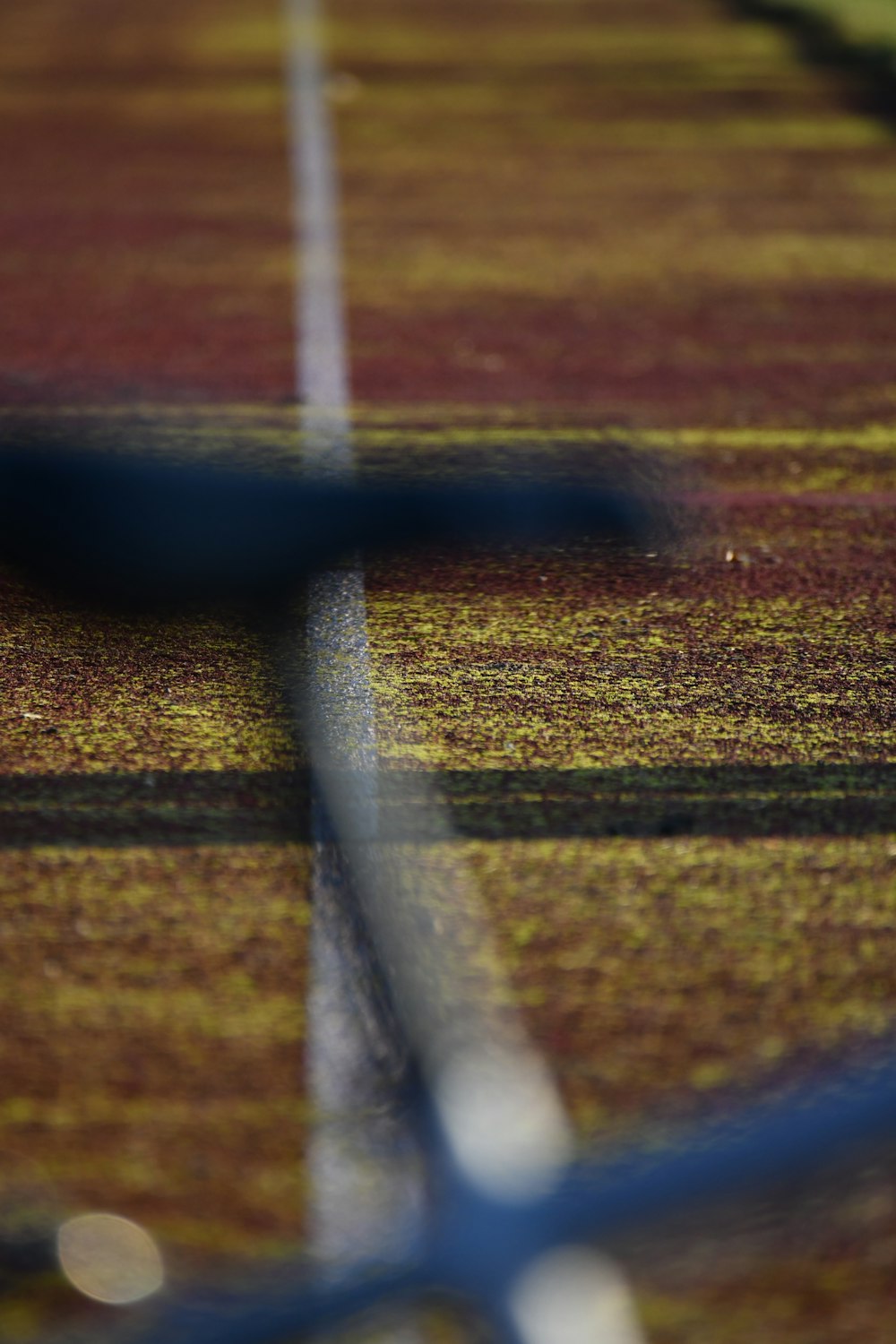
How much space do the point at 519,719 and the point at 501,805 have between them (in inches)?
15.6

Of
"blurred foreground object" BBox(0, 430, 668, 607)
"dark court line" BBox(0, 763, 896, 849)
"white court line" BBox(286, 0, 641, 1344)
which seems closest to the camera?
"white court line" BBox(286, 0, 641, 1344)

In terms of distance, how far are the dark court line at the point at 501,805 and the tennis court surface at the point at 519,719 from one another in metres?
0.01

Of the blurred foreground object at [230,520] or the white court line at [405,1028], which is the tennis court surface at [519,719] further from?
the blurred foreground object at [230,520]

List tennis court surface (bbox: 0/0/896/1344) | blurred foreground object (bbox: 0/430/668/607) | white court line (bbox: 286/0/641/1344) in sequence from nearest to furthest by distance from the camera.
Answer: white court line (bbox: 286/0/641/1344) < tennis court surface (bbox: 0/0/896/1344) < blurred foreground object (bbox: 0/430/668/607)

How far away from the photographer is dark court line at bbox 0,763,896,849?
10.6ft

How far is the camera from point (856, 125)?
437 inches

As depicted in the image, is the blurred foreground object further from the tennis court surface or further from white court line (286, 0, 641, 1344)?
white court line (286, 0, 641, 1344)

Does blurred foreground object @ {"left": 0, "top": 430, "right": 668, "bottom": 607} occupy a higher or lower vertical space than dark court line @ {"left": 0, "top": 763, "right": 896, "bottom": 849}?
higher

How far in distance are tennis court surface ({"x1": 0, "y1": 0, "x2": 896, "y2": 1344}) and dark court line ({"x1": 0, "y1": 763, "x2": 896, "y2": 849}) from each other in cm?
1

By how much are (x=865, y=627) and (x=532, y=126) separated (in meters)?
7.68

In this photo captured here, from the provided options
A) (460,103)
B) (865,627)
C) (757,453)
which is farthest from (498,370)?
(460,103)

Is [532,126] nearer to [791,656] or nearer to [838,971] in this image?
[791,656]

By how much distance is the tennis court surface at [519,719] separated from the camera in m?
2.44

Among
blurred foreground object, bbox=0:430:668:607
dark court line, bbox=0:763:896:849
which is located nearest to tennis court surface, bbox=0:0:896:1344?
dark court line, bbox=0:763:896:849
